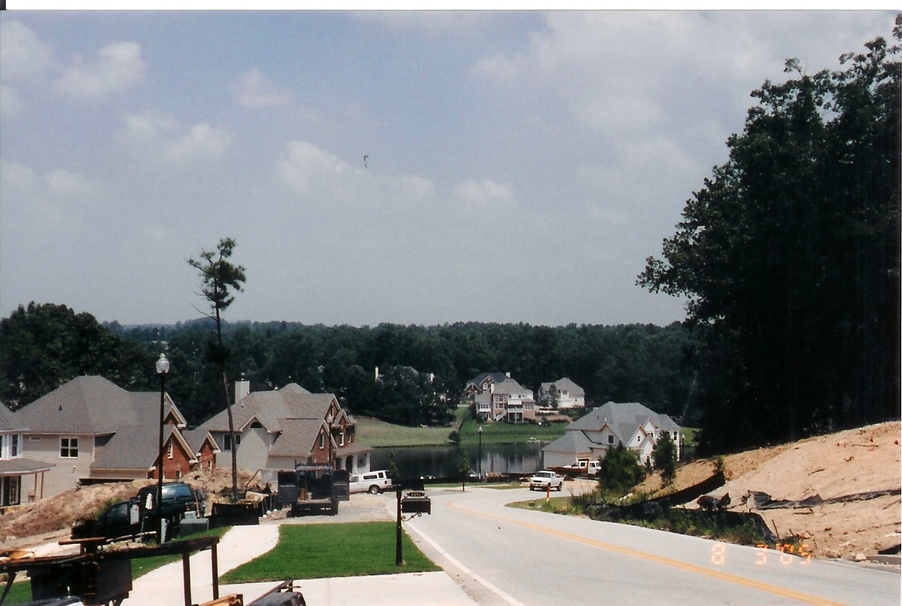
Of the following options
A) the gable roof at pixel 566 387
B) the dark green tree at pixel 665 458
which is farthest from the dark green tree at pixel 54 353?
the dark green tree at pixel 665 458

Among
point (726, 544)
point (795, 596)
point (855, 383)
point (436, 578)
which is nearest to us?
point (795, 596)

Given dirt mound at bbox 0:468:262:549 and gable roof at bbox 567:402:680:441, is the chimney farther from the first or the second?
gable roof at bbox 567:402:680:441

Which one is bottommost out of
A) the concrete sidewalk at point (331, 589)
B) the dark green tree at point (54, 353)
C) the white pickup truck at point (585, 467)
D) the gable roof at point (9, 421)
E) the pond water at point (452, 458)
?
the concrete sidewalk at point (331, 589)

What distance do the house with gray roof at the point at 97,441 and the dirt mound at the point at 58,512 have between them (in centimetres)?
37

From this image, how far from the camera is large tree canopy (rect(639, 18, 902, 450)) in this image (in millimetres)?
23141

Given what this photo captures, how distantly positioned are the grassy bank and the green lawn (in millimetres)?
2915

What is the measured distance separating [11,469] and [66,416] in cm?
208

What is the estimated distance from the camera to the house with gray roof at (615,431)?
71.1 ft

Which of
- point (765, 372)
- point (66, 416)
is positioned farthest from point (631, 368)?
point (66, 416)

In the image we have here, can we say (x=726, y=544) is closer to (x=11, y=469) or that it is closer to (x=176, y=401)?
(x=176, y=401)

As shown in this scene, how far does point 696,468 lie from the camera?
2158cm

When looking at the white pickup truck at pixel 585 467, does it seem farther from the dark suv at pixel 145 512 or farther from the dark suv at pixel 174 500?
the dark suv at pixel 145 512

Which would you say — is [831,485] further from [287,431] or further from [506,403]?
[287,431]

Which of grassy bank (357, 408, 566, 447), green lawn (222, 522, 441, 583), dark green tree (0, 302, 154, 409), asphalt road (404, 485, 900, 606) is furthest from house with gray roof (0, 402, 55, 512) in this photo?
asphalt road (404, 485, 900, 606)
